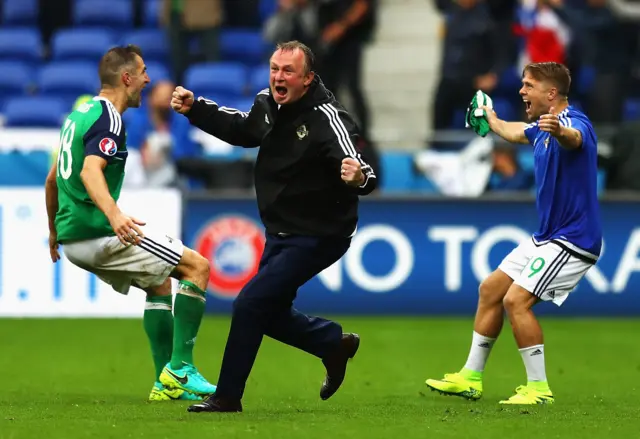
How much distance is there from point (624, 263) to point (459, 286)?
5.59 ft

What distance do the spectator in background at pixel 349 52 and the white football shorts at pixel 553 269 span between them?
27.5ft

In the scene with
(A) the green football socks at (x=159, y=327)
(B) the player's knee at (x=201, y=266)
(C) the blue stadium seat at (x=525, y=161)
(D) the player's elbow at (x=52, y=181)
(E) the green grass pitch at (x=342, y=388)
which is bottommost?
(E) the green grass pitch at (x=342, y=388)

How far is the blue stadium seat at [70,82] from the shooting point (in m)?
17.9

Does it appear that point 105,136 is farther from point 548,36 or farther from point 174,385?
point 548,36

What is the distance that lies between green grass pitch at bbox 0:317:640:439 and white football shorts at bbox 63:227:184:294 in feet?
2.53

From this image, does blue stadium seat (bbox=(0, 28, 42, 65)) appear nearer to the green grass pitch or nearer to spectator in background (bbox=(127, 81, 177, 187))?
spectator in background (bbox=(127, 81, 177, 187))

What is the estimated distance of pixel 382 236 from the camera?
1403cm

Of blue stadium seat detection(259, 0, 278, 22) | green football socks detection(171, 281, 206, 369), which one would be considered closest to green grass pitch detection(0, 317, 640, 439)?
green football socks detection(171, 281, 206, 369)

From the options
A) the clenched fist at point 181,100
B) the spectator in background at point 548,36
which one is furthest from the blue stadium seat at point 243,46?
the clenched fist at point 181,100

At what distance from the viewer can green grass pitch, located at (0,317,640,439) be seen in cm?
680

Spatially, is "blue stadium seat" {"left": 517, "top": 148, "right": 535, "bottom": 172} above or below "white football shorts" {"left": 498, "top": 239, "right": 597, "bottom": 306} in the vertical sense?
above

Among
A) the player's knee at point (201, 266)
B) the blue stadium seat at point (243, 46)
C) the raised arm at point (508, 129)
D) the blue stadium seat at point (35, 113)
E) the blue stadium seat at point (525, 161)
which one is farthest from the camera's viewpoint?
the blue stadium seat at point (243, 46)

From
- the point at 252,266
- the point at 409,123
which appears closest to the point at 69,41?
the point at 409,123

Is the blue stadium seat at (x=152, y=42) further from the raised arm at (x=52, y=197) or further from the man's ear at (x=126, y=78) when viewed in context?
the man's ear at (x=126, y=78)
